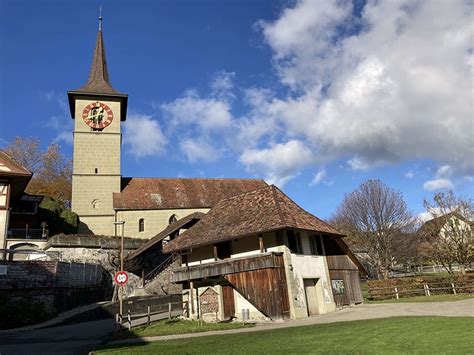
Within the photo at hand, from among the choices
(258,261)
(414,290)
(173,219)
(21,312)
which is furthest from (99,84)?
(414,290)

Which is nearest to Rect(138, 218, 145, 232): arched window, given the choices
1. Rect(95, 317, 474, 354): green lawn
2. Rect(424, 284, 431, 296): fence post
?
Rect(424, 284, 431, 296): fence post

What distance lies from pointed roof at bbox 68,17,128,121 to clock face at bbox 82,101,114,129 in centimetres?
131

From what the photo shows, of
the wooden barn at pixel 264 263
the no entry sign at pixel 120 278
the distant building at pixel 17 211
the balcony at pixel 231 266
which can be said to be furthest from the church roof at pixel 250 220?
the distant building at pixel 17 211

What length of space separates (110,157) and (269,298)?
30001 mm

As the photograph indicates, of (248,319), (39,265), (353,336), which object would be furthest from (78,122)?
(353,336)

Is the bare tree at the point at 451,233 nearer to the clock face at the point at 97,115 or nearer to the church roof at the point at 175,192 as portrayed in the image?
the church roof at the point at 175,192

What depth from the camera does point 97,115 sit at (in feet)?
149

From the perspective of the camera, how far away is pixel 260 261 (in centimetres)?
2056

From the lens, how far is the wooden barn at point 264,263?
805 inches

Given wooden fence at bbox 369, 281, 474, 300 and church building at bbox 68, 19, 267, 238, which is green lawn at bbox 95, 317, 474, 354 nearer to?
wooden fence at bbox 369, 281, 474, 300

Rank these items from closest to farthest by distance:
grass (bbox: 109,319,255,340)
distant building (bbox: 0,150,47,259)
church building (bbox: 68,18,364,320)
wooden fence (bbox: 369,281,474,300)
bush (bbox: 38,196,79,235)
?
grass (bbox: 109,319,255,340) → church building (bbox: 68,18,364,320) → wooden fence (bbox: 369,281,474,300) → distant building (bbox: 0,150,47,259) → bush (bbox: 38,196,79,235)

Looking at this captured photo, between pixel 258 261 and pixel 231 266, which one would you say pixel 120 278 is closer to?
pixel 231 266

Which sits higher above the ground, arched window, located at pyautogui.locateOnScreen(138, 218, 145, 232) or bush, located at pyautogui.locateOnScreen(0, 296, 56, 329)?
arched window, located at pyautogui.locateOnScreen(138, 218, 145, 232)

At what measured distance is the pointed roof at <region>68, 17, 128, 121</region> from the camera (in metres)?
45.4
